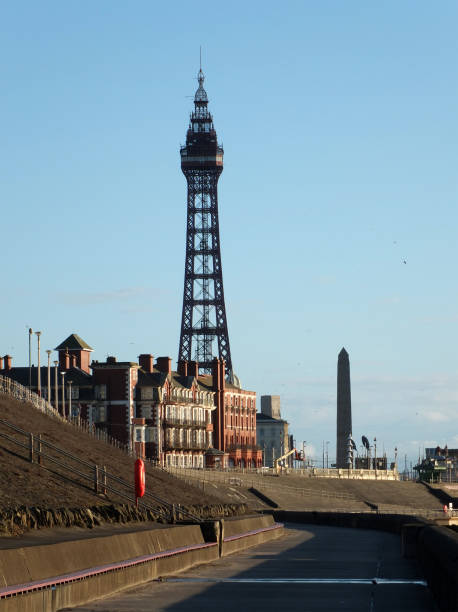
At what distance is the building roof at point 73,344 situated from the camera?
15305 cm

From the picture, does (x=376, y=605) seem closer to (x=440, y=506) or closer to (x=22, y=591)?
(x=22, y=591)

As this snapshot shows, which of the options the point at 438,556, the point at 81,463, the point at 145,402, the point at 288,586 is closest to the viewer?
the point at 438,556

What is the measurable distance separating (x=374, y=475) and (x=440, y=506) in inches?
1441

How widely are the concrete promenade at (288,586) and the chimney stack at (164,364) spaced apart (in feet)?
325

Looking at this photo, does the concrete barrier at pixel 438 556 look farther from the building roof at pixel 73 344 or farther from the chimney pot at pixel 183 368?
the chimney pot at pixel 183 368

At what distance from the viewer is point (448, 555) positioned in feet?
93.1

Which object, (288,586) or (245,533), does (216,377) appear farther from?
(288,586)

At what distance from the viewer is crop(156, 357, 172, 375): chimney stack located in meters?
152

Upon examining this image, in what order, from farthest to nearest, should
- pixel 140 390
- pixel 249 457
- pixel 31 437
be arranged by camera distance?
1. pixel 249 457
2. pixel 140 390
3. pixel 31 437

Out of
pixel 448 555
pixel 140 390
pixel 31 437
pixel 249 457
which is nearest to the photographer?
pixel 448 555

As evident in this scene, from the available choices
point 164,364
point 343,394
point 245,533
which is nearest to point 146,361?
point 164,364

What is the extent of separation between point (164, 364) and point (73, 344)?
11.3m

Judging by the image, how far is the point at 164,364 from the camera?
152375 mm

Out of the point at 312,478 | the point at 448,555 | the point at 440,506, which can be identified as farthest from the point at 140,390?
the point at 448,555
